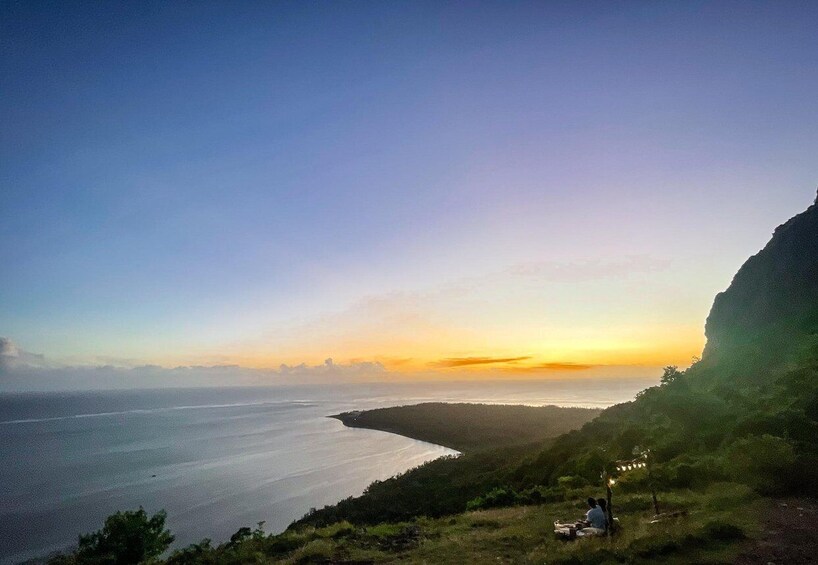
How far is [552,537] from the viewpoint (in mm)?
15133

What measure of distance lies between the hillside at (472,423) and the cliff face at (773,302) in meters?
34.5

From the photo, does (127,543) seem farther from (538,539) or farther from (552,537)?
(552,537)

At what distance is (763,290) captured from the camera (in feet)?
281

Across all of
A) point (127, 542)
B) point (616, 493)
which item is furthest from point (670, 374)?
point (127, 542)

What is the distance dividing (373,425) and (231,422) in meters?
52.6

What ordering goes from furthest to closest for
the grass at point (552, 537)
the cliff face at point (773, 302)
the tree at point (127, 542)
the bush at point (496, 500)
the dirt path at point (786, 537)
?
the cliff face at point (773, 302) < the tree at point (127, 542) < the bush at point (496, 500) < the grass at point (552, 537) < the dirt path at point (786, 537)

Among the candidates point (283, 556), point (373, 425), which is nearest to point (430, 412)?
point (373, 425)

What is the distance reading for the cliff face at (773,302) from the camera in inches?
2594

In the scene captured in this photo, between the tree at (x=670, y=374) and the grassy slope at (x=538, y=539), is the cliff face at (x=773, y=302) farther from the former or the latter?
the grassy slope at (x=538, y=539)

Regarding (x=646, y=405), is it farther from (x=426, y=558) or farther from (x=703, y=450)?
(x=426, y=558)

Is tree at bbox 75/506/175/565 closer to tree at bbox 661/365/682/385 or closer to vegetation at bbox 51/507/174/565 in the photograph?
vegetation at bbox 51/507/174/565

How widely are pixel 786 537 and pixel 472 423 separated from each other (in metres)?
99.4

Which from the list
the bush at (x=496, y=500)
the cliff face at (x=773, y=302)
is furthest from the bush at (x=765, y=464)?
the cliff face at (x=773, y=302)

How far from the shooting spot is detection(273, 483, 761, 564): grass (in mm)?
11445
